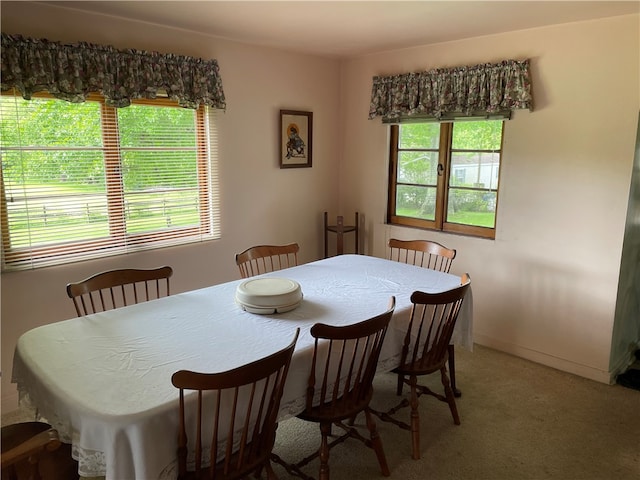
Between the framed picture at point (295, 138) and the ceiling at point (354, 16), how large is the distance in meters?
0.67

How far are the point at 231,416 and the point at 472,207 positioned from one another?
282 centimetres

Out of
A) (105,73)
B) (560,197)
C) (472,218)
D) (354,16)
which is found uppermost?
(354,16)

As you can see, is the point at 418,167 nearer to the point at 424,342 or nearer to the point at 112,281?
the point at 424,342

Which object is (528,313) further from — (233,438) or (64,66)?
(64,66)

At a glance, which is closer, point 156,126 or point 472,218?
point 156,126

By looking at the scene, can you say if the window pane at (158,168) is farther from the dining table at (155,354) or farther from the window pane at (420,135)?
the window pane at (420,135)

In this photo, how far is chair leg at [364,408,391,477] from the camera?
2.25 metres

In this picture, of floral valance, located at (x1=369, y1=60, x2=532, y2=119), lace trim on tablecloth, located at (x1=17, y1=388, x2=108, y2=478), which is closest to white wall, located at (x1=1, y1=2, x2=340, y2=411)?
floral valance, located at (x1=369, y1=60, x2=532, y2=119)

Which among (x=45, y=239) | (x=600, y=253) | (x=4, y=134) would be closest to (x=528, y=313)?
(x=600, y=253)

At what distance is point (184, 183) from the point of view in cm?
355

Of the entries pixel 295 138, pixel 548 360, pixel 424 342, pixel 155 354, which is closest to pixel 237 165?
pixel 295 138

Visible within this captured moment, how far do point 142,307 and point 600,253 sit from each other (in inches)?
112

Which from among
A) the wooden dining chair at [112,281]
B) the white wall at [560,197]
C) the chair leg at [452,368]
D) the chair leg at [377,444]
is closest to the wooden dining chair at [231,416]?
the chair leg at [377,444]

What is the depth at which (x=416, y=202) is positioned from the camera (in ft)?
13.6
